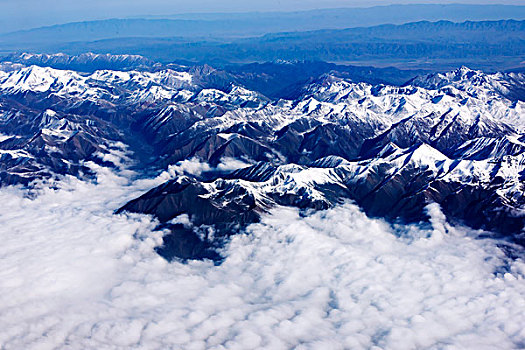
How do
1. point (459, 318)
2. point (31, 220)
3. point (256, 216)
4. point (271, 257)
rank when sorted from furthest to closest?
point (31, 220) → point (256, 216) → point (271, 257) → point (459, 318)

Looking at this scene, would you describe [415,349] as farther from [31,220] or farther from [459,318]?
[31,220]

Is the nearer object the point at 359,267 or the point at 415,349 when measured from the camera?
the point at 415,349

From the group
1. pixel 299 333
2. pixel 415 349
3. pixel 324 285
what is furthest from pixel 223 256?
pixel 415 349

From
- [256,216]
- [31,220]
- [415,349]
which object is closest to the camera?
[415,349]

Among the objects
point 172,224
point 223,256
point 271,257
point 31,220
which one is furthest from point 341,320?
point 31,220

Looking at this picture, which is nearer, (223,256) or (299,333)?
(299,333)

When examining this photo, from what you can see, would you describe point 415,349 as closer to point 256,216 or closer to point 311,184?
point 256,216

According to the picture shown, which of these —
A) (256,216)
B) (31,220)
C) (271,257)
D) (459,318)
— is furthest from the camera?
(31,220)

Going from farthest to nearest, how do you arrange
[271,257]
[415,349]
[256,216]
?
1. [256,216]
2. [271,257]
3. [415,349]

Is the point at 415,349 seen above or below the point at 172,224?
below
